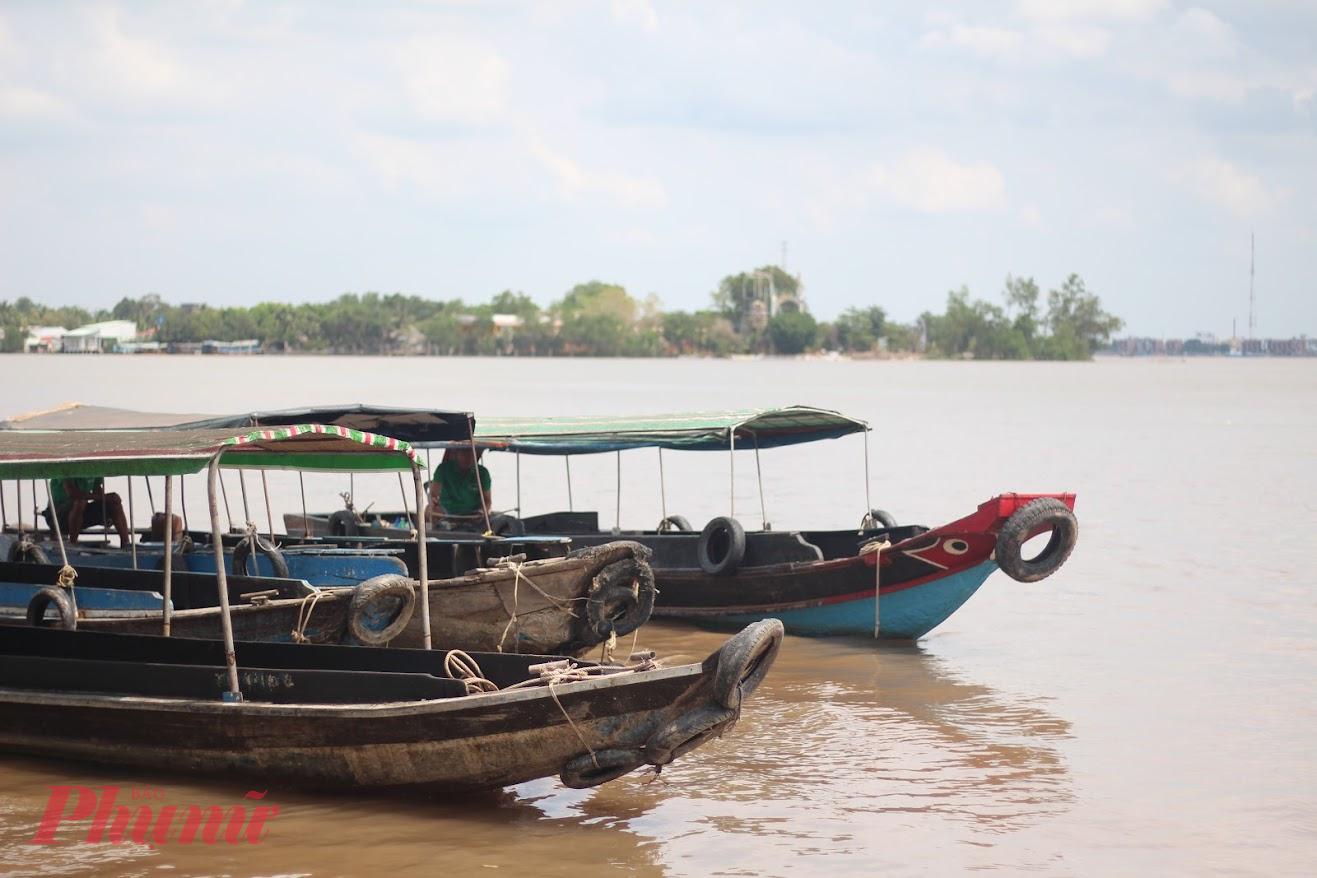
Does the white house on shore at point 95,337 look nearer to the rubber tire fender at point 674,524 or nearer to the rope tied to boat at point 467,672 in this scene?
the rubber tire fender at point 674,524

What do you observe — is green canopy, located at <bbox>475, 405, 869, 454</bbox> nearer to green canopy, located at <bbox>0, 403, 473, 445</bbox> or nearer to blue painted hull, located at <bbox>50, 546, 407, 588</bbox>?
green canopy, located at <bbox>0, 403, 473, 445</bbox>

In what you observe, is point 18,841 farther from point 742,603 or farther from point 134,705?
point 742,603

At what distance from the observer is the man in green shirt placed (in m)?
12.4

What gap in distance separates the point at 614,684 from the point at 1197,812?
10.9ft

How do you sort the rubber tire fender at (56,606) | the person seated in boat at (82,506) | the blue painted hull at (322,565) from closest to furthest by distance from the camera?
the rubber tire fender at (56,606), the blue painted hull at (322,565), the person seated in boat at (82,506)

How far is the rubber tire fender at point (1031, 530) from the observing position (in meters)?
10.2

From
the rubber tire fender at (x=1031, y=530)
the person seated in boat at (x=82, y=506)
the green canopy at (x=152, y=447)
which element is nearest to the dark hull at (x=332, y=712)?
the green canopy at (x=152, y=447)

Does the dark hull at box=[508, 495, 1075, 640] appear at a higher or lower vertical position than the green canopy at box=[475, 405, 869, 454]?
lower

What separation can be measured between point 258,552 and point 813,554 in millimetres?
4205

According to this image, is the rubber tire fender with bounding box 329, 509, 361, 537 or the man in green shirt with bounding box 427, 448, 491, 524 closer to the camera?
the man in green shirt with bounding box 427, 448, 491, 524

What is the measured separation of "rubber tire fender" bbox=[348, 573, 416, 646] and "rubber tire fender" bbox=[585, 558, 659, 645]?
1293mm

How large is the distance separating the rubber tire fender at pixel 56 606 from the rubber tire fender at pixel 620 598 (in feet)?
9.81

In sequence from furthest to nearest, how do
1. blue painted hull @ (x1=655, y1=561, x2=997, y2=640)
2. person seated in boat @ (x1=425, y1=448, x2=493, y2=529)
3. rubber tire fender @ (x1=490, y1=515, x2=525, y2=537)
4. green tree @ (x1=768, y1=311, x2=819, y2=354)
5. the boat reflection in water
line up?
green tree @ (x1=768, y1=311, x2=819, y2=354) → person seated in boat @ (x1=425, y1=448, x2=493, y2=529) → rubber tire fender @ (x1=490, y1=515, x2=525, y2=537) → blue painted hull @ (x1=655, y1=561, x2=997, y2=640) → the boat reflection in water

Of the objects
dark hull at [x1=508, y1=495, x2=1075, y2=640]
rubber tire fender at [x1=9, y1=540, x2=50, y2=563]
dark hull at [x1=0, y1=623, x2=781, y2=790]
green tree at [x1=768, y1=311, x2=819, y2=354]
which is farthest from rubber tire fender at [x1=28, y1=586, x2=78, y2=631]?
green tree at [x1=768, y1=311, x2=819, y2=354]
